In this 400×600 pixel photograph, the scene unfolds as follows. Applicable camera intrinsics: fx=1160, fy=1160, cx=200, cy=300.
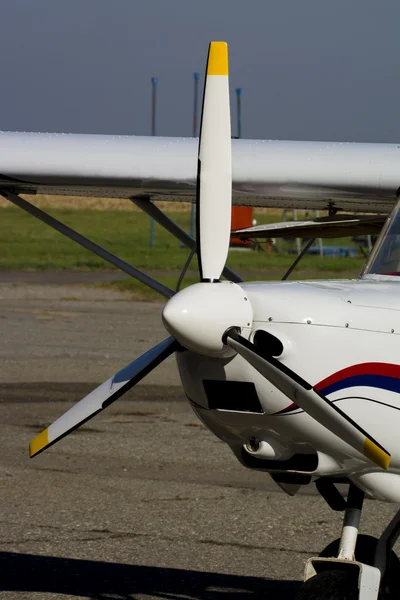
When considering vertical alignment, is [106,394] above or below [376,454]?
above

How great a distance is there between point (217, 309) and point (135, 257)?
2989 centimetres

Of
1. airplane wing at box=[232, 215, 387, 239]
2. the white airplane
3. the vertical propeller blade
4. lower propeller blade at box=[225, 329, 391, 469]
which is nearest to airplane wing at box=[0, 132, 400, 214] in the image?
airplane wing at box=[232, 215, 387, 239]

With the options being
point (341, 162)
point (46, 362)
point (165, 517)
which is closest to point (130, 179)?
point (341, 162)

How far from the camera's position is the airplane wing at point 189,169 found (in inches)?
267

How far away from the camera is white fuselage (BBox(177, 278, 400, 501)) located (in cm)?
425

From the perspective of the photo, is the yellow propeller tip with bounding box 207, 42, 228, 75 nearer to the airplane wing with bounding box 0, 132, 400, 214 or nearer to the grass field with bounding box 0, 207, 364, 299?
the airplane wing with bounding box 0, 132, 400, 214

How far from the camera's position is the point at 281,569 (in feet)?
20.9

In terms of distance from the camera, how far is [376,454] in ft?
13.8

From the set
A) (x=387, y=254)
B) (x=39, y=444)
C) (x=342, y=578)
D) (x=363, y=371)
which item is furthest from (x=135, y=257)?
(x=363, y=371)

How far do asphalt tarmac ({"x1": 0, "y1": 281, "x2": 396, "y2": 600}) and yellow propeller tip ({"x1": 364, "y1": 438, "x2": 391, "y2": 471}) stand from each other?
6.36 feet

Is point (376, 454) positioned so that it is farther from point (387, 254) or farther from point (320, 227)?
point (320, 227)

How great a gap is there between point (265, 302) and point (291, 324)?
12 centimetres

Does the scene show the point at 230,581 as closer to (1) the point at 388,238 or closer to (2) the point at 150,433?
(1) the point at 388,238

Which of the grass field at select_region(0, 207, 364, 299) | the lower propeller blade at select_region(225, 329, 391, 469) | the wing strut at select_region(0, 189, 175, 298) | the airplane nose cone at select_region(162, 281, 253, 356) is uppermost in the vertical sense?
the grass field at select_region(0, 207, 364, 299)
